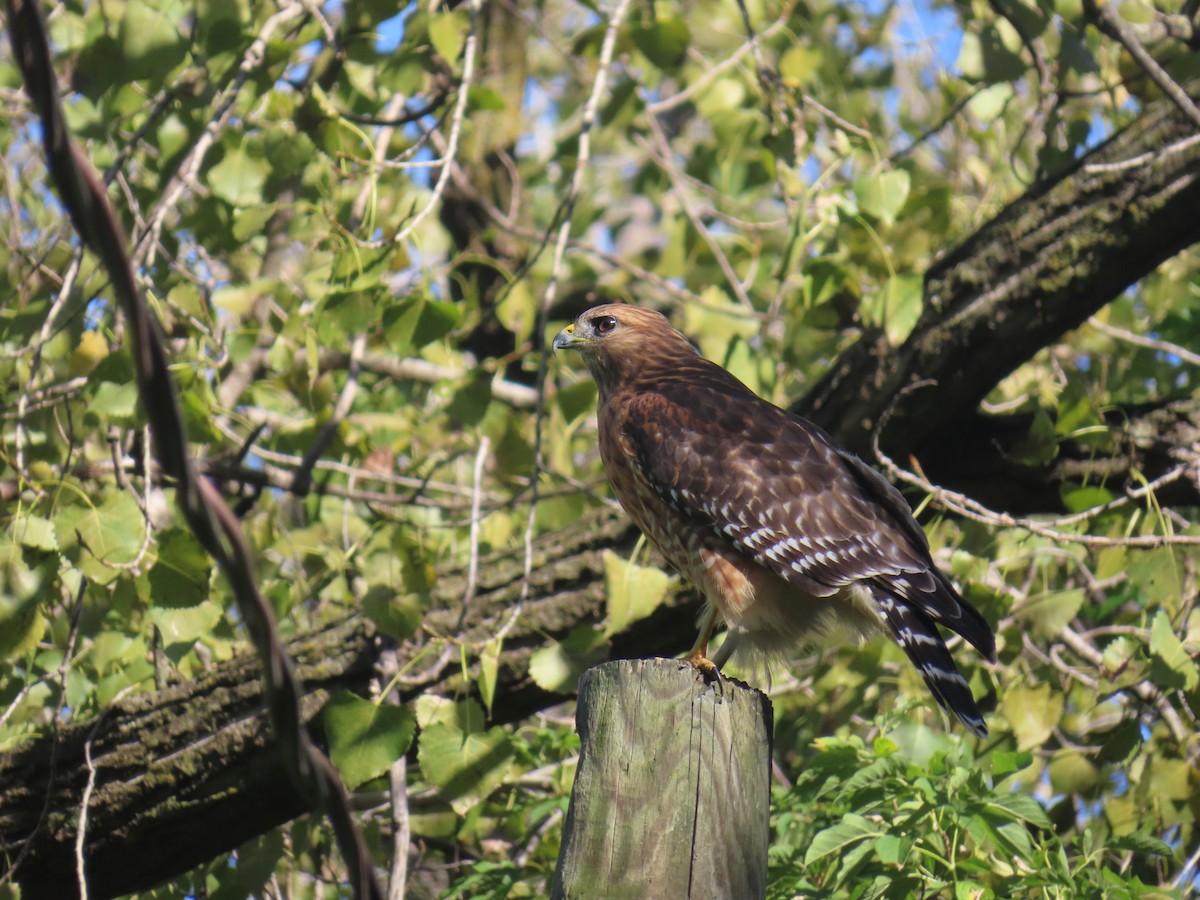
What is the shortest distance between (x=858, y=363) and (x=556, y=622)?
1277mm

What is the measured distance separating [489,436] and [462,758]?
127 cm

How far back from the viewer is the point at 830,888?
2818mm

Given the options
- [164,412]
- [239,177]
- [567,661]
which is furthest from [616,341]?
[164,412]

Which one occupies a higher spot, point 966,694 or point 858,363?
point 858,363

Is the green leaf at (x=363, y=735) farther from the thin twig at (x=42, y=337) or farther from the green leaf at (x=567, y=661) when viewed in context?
the thin twig at (x=42, y=337)

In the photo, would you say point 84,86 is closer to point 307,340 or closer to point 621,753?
point 307,340

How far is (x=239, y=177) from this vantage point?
378 centimetres

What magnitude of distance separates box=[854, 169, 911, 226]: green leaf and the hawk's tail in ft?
4.09

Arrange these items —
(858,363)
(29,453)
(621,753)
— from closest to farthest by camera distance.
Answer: (621,753), (29,453), (858,363)

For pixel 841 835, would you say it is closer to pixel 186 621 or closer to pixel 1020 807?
pixel 1020 807

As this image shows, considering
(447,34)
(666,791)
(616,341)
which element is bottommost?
(666,791)

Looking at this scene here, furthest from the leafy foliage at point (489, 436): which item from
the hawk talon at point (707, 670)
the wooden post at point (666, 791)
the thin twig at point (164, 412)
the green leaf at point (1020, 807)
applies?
the thin twig at point (164, 412)

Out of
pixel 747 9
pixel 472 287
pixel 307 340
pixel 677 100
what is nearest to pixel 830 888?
pixel 307 340

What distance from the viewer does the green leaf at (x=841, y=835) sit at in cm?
258
